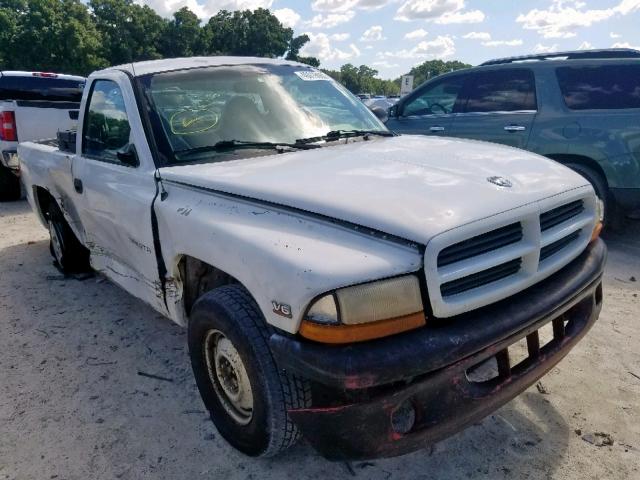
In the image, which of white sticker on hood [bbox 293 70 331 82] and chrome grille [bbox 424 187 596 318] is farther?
white sticker on hood [bbox 293 70 331 82]

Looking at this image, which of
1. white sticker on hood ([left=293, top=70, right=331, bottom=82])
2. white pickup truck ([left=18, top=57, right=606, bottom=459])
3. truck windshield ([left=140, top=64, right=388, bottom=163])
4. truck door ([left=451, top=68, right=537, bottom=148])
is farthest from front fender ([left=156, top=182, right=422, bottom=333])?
truck door ([left=451, top=68, right=537, bottom=148])

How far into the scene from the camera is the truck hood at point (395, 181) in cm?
194

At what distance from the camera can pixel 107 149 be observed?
329 centimetres

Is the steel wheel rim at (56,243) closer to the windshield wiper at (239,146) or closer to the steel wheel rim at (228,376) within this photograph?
the windshield wiper at (239,146)

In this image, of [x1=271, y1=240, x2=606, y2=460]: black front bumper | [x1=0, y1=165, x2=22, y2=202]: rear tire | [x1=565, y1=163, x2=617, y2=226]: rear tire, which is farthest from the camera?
[x1=0, y1=165, x2=22, y2=202]: rear tire

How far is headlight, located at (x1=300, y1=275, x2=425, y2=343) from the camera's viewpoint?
1731 millimetres

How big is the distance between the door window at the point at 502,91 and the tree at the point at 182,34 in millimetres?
48364

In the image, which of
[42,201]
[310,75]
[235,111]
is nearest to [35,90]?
[42,201]

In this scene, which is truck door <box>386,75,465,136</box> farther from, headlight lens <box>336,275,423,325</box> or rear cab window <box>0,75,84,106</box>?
rear cab window <box>0,75,84,106</box>

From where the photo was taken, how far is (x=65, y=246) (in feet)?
15.0

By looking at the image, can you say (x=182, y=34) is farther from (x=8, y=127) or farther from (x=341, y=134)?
(x=341, y=134)

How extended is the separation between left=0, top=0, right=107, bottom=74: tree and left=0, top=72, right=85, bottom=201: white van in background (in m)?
31.5

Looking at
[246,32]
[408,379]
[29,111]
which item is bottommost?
[408,379]

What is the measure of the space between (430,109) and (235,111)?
3995mm
